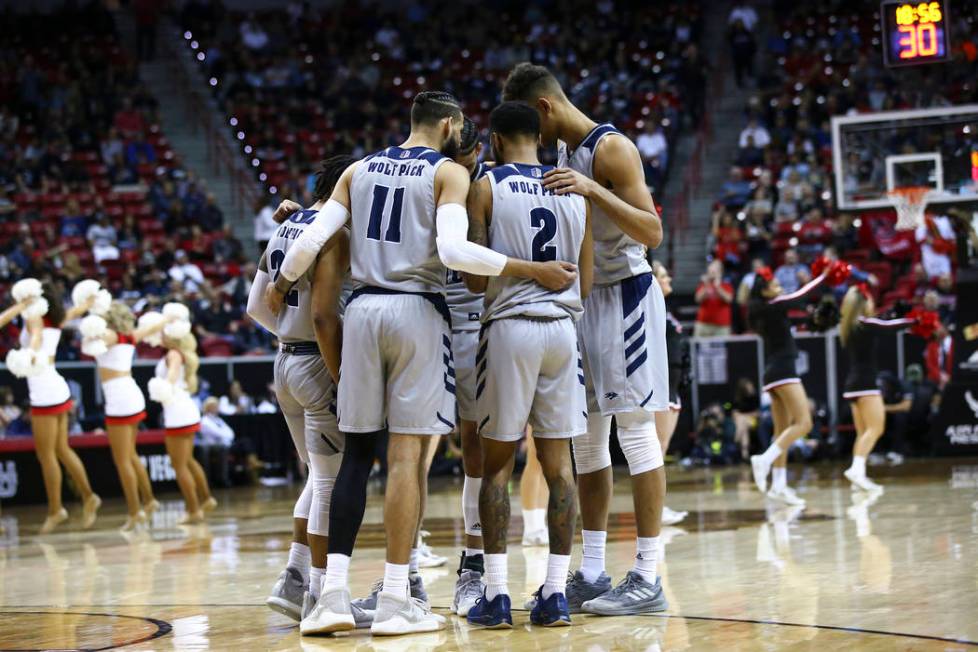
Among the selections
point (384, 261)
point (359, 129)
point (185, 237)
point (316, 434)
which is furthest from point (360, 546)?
point (359, 129)

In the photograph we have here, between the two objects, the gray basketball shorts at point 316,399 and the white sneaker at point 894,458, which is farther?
the white sneaker at point 894,458

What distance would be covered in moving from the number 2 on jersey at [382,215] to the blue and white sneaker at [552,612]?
60.1 inches

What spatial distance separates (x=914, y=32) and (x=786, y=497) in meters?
5.60

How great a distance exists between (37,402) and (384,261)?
7.25 metres

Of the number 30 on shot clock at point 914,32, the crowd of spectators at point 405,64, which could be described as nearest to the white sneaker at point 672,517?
the number 30 on shot clock at point 914,32

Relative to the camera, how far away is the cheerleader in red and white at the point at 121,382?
11234mm

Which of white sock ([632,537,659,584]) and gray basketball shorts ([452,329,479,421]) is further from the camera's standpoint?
gray basketball shorts ([452,329,479,421])

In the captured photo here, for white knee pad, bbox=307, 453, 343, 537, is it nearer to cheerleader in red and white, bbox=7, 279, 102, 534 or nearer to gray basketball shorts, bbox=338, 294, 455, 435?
gray basketball shorts, bbox=338, 294, 455, 435

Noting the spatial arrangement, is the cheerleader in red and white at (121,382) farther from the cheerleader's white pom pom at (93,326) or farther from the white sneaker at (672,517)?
the white sneaker at (672,517)

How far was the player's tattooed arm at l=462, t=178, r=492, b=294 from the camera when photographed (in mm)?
5305

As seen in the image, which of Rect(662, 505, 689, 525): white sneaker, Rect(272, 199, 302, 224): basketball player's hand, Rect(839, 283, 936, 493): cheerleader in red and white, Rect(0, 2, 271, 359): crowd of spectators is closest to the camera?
Rect(272, 199, 302, 224): basketball player's hand

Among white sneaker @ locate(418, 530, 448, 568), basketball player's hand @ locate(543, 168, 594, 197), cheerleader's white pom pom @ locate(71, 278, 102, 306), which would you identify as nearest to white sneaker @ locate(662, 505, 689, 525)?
white sneaker @ locate(418, 530, 448, 568)

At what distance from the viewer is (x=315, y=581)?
18.0 feet

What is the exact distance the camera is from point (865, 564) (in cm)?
654
